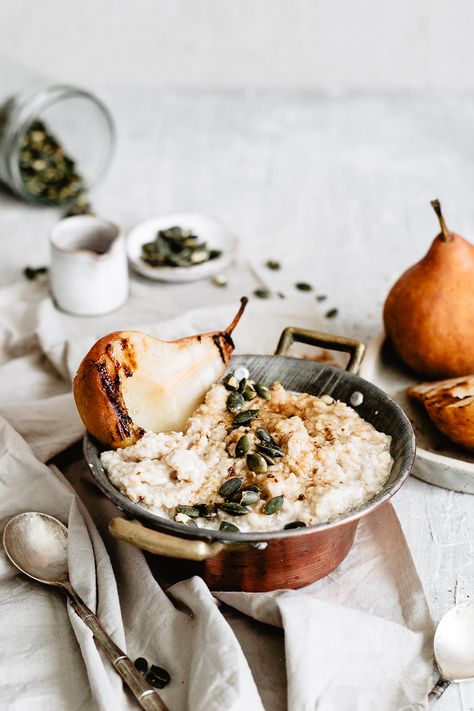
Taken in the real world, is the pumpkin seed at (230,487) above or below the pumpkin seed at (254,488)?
below

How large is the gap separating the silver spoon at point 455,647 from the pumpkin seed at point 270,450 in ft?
1.23

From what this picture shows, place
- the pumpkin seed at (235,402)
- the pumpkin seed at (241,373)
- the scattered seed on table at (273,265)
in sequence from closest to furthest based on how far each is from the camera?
the pumpkin seed at (235,402) < the pumpkin seed at (241,373) < the scattered seed on table at (273,265)

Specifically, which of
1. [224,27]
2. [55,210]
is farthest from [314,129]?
[55,210]

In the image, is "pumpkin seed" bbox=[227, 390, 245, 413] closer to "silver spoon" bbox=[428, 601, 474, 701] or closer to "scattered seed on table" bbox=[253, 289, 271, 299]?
"silver spoon" bbox=[428, 601, 474, 701]

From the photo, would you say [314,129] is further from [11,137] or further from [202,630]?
[202,630]

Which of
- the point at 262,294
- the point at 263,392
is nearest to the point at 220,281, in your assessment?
the point at 262,294

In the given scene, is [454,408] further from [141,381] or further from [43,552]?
[43,552]

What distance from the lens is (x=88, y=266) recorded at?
2.15 meters

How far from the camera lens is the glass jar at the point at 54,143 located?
2600 mm

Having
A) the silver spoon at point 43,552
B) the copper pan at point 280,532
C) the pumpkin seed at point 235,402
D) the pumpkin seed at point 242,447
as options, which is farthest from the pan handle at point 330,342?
the silver spoon at point 43,552

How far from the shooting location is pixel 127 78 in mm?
3619

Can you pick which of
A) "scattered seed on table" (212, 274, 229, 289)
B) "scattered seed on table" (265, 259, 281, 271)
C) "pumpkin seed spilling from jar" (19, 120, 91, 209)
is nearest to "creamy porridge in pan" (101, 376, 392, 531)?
"scattered seed on table" (212, 274, 229, 289)

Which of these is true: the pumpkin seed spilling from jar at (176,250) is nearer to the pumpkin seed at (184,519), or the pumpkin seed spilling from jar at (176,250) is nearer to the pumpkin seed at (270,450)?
the pumpkin seed at (270,450)

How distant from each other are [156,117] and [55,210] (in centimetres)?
87
